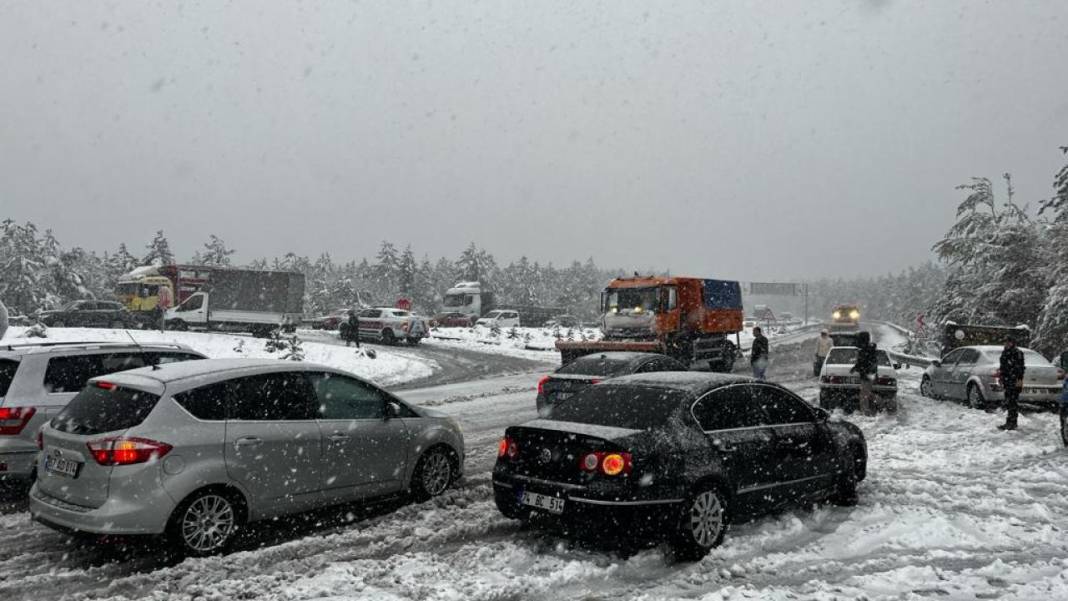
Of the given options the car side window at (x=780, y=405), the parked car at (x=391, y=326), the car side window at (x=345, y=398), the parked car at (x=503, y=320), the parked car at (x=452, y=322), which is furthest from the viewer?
the parked car at (x=452, y=322)

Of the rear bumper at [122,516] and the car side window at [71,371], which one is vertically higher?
the car side window at [71,371]

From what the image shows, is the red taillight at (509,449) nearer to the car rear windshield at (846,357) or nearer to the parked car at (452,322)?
the car rear windshield at (846,357)

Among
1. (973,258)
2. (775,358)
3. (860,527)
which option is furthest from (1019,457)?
(973,258)

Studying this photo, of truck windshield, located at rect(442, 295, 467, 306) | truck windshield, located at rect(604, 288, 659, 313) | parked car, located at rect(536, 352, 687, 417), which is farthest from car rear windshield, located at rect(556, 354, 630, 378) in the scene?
truck windshield, located at rect(442, 295, 467, 306)

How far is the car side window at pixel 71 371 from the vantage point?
7.43 m

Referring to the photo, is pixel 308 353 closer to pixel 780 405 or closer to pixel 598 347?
pixel 598 347

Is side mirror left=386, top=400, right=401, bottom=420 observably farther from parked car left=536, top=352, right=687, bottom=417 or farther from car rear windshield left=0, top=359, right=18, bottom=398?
parked car left=536, top=352, right=687, bottom=417

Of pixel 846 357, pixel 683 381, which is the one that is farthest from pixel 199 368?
pixel 846 357

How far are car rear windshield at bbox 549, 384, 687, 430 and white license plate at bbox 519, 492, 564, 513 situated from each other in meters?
0.73

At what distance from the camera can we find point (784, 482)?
21.7 ft

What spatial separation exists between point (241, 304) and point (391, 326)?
23.1 feet

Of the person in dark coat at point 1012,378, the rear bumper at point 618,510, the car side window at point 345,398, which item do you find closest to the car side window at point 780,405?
the rear bumper at point 618,510

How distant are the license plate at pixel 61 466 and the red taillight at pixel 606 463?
3.85 meters

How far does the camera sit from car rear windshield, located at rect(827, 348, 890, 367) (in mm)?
16078
